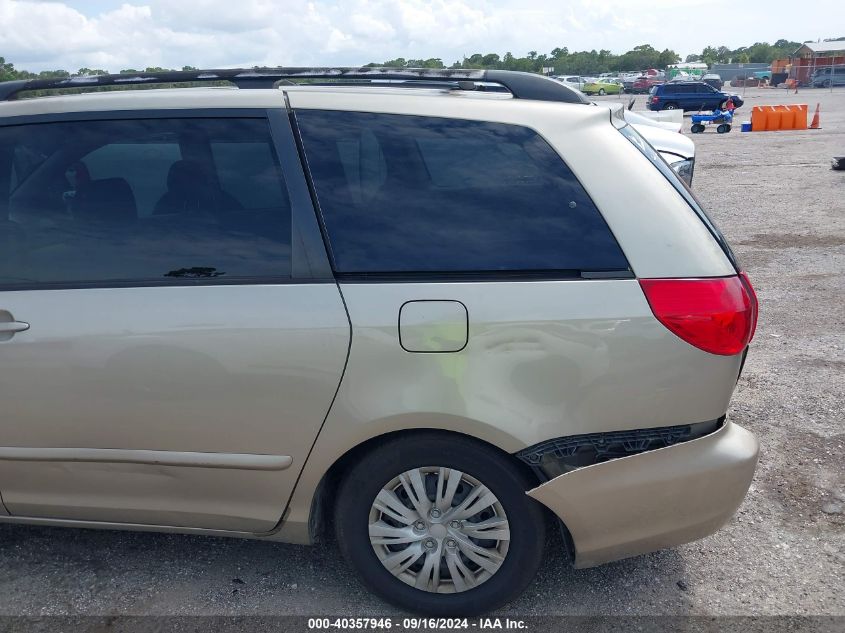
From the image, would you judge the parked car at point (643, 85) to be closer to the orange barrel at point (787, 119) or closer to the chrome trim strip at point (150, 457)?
the orange barrel at point (787, 119)

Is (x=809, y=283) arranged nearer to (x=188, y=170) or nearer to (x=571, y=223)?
(x=571, y=223)

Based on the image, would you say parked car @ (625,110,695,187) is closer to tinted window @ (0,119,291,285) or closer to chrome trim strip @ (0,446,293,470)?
tinted window @ (0,119,291,285)

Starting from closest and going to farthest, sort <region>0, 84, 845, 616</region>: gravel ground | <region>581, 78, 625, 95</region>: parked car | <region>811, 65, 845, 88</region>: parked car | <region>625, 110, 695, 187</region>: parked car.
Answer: <region>0, 84, 845, 616</region>: gravel ground < <region>625, 110, 695, 187</region>: parked car < <region>581, 78, 625, 95</region>: parked car < <region>811, 65, 845, 88</region>: parked car

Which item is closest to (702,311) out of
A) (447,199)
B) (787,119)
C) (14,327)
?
(447,199)

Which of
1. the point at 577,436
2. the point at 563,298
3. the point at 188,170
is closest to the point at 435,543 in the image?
the point at 577,436

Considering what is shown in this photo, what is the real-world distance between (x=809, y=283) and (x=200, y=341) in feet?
20.7

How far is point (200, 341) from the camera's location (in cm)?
269

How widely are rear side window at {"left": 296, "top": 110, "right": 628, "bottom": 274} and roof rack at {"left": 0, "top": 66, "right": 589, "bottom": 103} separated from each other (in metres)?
0.38

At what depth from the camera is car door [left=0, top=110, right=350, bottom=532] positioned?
2688mm

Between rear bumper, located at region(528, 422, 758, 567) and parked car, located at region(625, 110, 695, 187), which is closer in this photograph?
rear bumper, located at region(528, 422, 758, 567)

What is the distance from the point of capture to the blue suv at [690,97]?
34469 millimetres

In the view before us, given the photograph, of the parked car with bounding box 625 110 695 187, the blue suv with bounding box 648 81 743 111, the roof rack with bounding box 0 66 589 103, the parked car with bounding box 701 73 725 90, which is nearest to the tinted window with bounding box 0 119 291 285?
the roof rack with bounding box 0 66 589 103

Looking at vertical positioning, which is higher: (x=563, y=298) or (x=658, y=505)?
(x=563, y=298)

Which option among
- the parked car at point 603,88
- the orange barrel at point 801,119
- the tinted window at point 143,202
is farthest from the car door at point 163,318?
the parked car at point 603,88
